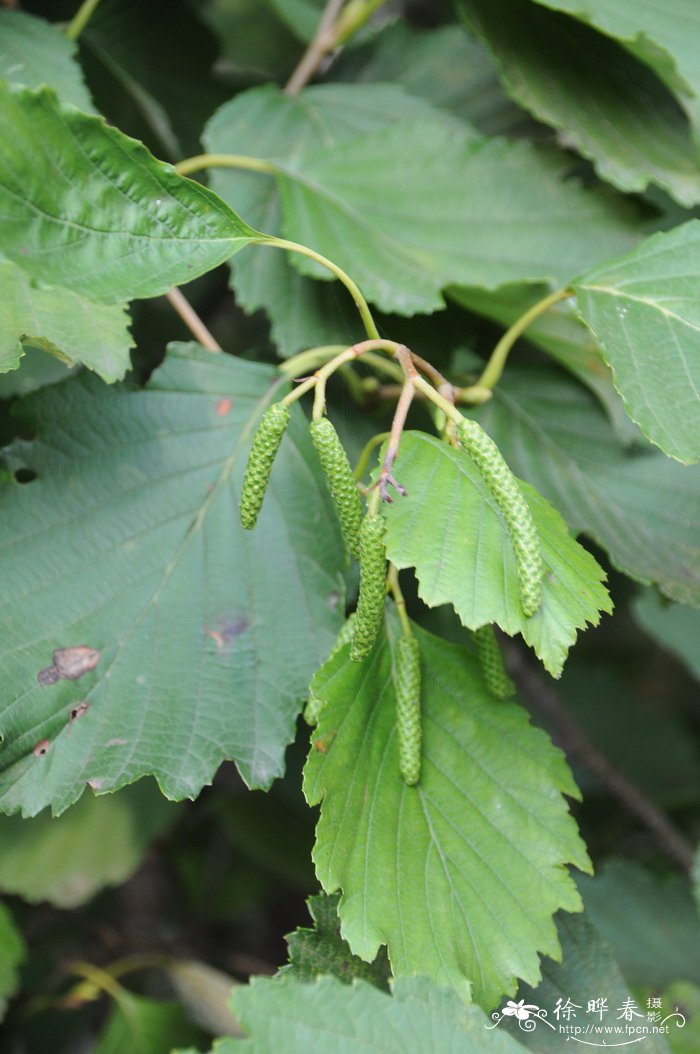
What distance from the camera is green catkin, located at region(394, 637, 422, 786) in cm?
89

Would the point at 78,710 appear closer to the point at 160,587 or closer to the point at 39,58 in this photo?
the point at 160,587

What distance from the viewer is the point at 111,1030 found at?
158cm

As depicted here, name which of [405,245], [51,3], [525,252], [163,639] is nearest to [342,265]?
[405,245]

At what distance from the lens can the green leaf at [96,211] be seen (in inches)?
28.9

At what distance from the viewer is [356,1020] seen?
2.45 feet

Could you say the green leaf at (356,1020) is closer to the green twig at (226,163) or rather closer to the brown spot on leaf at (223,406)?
the brown spot on leaf at (223,406)

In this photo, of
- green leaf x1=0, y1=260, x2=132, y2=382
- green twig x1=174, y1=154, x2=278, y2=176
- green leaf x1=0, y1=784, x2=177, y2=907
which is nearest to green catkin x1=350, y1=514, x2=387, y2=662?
green leaf x1=0, y1=260, x2=132, y2=382

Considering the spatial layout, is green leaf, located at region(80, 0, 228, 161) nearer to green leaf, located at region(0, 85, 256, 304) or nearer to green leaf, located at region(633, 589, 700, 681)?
green leaf, located at region(0, 85, 256, 304)

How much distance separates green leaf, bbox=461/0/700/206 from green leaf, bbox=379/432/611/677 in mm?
680

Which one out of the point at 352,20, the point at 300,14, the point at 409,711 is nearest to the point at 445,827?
the point at 409,711

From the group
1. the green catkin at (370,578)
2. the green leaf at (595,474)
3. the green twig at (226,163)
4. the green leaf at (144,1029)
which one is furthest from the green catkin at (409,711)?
the green leaf at (144,1029)

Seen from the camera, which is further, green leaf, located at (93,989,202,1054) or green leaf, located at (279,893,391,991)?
green leaf, located at (93,989,202,1054)

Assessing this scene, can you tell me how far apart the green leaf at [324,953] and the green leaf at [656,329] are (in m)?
0.56

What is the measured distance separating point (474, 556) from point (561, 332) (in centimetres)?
61
